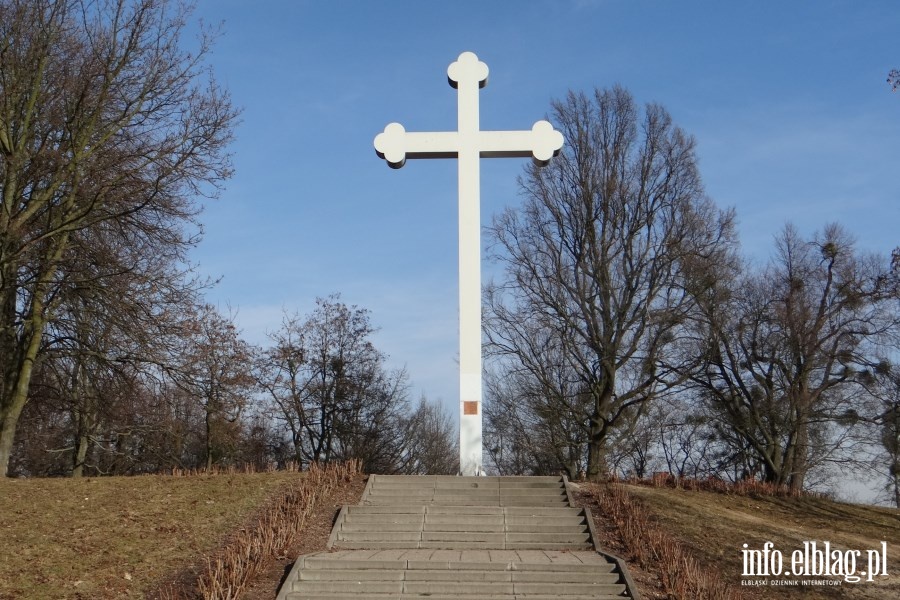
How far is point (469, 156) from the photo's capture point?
15.7m

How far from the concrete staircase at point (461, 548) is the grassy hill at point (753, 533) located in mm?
592

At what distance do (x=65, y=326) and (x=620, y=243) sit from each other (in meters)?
13.6

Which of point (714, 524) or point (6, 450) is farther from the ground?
point (6, 450)

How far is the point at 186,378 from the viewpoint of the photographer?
55.1 ft

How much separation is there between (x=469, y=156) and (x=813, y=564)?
854 centimetres

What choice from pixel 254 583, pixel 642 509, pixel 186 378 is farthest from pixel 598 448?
pixel 254 583

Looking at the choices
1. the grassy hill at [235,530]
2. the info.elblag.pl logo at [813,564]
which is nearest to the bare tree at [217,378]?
the grassy hill at [235,530]

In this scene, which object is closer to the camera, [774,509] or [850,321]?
[774,509]

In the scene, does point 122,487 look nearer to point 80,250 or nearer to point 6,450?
point 6,450

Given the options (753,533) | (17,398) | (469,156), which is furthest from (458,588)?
(17,398)

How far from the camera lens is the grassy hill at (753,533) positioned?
10.8 metres

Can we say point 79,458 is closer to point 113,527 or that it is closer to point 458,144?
point 113,527

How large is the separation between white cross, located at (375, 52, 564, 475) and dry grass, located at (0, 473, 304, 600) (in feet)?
10.4

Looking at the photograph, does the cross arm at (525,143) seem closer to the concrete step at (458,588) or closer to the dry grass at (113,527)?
the dry grass at (113,527)
